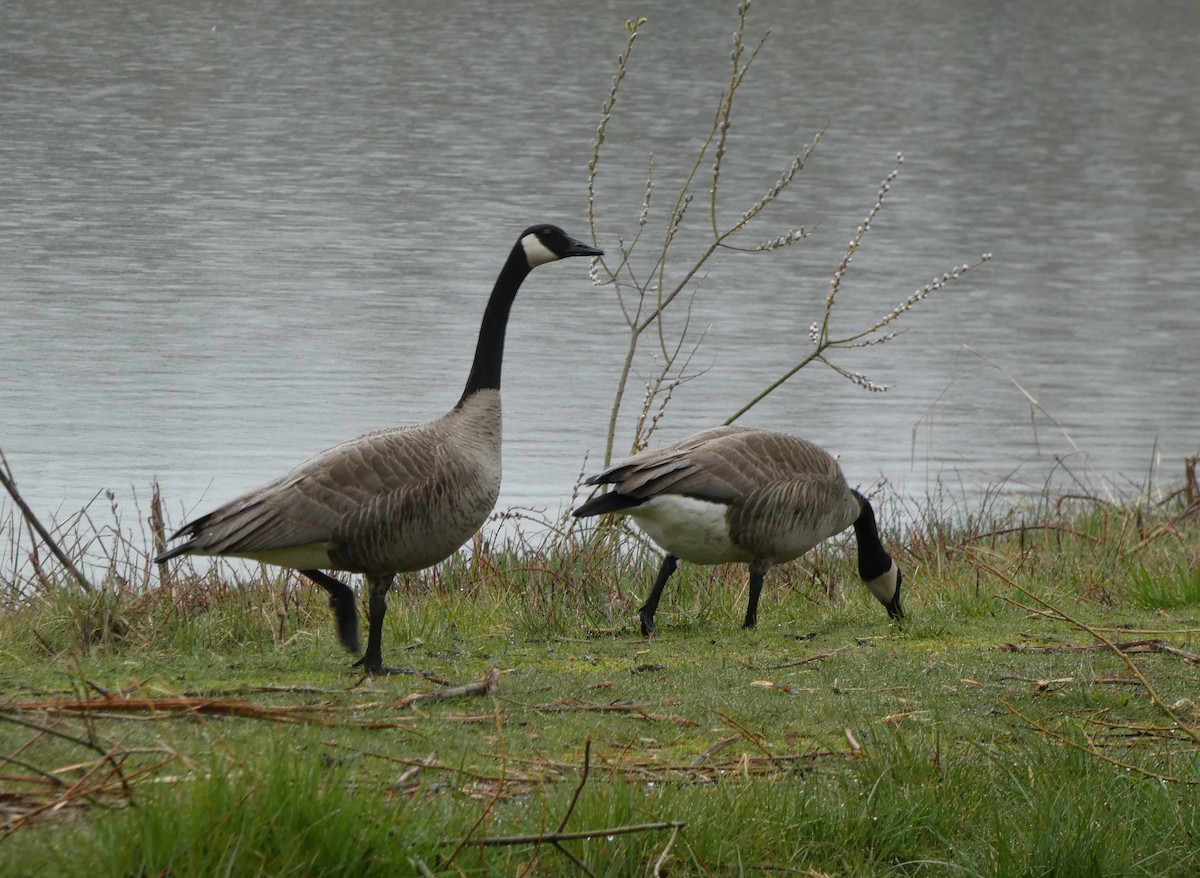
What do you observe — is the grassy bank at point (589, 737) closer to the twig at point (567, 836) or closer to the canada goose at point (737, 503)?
the twig at point (567, 836)

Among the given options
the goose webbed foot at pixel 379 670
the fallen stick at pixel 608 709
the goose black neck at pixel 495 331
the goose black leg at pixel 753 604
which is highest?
the goose black neck at pixel 495 331

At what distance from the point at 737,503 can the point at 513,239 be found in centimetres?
1317

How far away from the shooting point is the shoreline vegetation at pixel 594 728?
384 centimetres

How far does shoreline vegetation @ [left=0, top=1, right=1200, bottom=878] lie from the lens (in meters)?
3.84

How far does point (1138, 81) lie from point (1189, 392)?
2766cm

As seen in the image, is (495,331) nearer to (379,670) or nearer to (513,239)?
(379,670)

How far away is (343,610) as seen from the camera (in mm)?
6359

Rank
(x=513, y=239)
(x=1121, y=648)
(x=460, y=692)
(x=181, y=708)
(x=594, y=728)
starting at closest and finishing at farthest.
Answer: (x=181, y=708) → (x=594, y=728) → (x=460, y=692) → (x=1121, y=648) → (x=513, y=239)

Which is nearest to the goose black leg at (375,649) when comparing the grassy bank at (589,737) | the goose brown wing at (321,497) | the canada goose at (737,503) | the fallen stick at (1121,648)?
the grassy bank at (589,737)

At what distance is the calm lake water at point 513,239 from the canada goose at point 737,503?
2729 millimetres

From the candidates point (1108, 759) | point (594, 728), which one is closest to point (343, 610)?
point (594, 728)

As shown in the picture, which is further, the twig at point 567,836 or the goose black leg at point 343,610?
the goose black leg at point 343,610

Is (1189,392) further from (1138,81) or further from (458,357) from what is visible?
(1138,81)

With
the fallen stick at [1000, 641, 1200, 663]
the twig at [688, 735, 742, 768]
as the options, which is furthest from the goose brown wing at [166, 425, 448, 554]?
the fallen stick at [1000, 641, 1200, 663]
